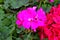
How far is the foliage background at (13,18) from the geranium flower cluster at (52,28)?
0.19 ft

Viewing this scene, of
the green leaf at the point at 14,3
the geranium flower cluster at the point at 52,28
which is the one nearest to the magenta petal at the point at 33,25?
the geranium flower cluster at the point at 52,28

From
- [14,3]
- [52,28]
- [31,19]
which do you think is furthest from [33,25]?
[14,3]

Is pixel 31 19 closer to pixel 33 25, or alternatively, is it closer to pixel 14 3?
pixel 33 25

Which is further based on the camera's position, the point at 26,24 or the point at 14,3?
the point at 14,3

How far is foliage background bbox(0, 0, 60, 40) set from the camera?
4.34ft

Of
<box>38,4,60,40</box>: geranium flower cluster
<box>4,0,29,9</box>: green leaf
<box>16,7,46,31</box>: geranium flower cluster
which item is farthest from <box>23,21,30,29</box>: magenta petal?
<box>4,0,29,9</box>: green leaf

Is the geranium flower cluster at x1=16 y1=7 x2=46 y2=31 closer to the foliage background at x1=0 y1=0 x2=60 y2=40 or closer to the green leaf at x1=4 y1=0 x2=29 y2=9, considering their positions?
the foliage background at x1=0 y1=0 x2=60 y2=40

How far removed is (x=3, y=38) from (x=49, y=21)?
1.01ft

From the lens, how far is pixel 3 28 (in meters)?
1.33

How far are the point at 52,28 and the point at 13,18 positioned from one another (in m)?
0.27

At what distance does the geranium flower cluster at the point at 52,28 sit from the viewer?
A: 130cm

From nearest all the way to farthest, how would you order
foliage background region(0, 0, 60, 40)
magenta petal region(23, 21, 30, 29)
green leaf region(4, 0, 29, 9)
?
magenta petal region(23, 21, 30, 29) → foliage background region(0, 0, 60, 40) → green leaf region(4, 0, 29, 9)

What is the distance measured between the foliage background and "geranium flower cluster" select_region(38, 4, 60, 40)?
58 mm

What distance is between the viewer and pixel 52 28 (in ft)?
4.31
